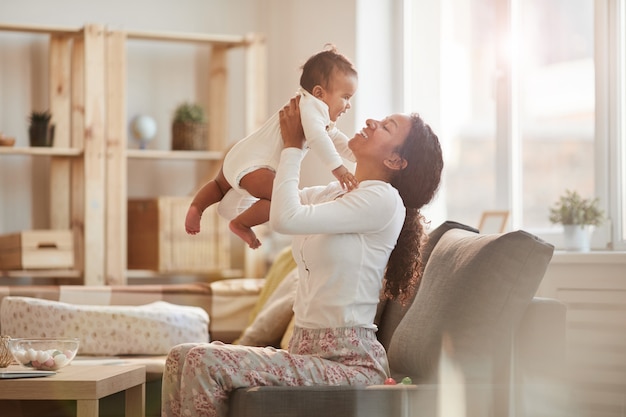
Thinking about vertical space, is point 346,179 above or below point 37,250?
above

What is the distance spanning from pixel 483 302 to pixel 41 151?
290 centimetres

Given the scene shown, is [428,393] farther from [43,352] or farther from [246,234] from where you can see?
[43,352]

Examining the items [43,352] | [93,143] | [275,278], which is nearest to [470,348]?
[43,352]

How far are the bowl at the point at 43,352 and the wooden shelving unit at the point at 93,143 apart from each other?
75.2 inches

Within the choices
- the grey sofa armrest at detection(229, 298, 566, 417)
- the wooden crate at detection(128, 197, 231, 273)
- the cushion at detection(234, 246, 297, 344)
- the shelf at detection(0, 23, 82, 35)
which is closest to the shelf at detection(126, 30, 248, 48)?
the shelf at detection(0, 23, 82, 35)

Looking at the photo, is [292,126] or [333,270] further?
[292,126]

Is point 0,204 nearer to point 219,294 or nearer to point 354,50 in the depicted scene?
point 219,294

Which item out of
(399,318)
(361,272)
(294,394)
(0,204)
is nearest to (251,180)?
(361,272)

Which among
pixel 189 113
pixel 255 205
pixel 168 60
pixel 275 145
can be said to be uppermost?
pixel 168 60

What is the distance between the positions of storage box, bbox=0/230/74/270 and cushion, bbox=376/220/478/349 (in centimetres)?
206

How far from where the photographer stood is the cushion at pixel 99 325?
3.43 m

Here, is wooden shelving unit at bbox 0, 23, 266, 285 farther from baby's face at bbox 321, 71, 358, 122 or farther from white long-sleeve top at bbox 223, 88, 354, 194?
baby's face at bbox 321, 71, 358, 122

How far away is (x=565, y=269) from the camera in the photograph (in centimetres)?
331

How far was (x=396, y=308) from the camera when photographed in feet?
8.74
